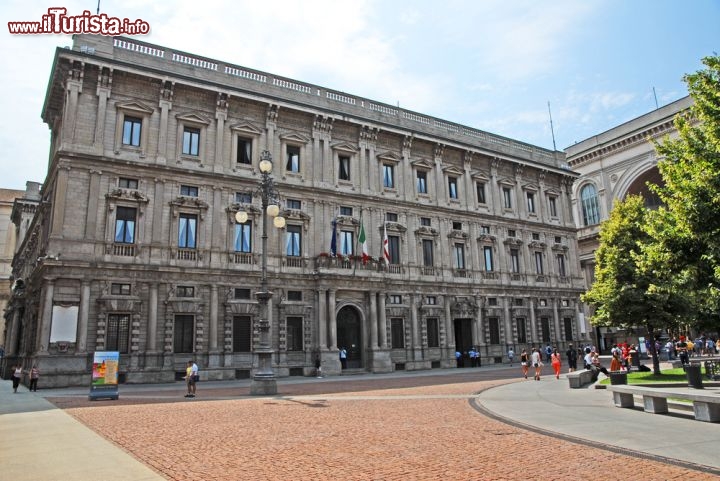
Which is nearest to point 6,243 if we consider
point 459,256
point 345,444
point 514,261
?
point 459,256

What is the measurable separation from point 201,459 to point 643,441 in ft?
27.2

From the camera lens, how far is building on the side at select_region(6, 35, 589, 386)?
2728 cm

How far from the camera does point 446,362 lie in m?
37.6

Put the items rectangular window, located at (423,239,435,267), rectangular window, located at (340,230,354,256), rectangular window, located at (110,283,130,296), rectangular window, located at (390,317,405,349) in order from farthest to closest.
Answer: rectangular window, located at (423,239,435,267), rectangular window, located at (390,317,405,349), rectangular window, located at (340,230,354,256), rectangular window, located at (110,283,130,296)

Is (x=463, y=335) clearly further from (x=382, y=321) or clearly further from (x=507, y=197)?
(x=507, y=197)

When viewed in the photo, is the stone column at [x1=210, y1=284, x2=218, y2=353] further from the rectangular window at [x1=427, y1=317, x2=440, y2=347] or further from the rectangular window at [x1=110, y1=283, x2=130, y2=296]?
the rectangular window at [x1=427, y1=317, x2=440, y2=347]

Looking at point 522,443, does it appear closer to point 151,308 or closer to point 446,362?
point 151,308

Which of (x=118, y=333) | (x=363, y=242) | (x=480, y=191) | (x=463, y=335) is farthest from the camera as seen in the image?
(x=480, y=191)

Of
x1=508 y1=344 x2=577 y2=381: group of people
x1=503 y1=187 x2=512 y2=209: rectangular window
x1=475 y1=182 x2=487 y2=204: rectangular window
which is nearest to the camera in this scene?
x1=508 y1=344 x2=577 y2=381: group of people

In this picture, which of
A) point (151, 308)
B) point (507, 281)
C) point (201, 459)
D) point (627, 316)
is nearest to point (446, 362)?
point (507, 281)

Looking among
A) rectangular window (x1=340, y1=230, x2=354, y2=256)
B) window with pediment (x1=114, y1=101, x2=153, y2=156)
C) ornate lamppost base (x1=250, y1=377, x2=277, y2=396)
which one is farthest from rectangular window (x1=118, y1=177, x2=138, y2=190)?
ornate lamppost base (x1=250, y1=377, x2=277, y2=396)

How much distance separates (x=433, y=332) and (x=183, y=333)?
1817cm

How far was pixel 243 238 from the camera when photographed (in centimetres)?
3162

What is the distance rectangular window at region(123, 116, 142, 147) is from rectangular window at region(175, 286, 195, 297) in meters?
8.89
